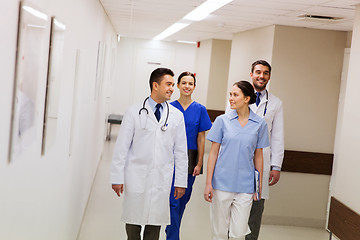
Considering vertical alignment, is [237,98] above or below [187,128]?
above

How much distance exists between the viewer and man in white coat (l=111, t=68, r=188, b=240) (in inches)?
150

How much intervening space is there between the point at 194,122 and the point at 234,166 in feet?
3.15

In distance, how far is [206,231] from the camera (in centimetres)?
575

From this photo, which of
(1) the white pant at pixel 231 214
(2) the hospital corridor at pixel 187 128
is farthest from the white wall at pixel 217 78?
(1) the white pant at pixel 231 214

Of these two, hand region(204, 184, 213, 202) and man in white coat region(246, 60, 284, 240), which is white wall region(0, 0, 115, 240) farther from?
man in white coat region(246, 60, 284, 240)

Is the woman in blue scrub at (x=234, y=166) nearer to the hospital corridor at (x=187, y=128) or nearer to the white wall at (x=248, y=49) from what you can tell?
the hospital corridor at (x=187, y=128)

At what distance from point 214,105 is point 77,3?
7921mm

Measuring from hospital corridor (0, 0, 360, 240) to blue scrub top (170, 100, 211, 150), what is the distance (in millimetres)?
14

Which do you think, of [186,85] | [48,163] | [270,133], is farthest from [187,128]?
[48,163]

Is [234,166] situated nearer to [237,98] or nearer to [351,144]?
[237,98]

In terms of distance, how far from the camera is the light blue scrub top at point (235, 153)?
12.8 feet

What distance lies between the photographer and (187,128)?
477 centimetres

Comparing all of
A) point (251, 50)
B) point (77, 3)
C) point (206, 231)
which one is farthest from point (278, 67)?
point (77, 3)

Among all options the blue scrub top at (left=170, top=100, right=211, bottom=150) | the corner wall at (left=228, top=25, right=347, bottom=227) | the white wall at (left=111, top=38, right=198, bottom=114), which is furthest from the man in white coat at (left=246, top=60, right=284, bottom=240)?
the white wall at (left=111, top=38, right=198, bottom=114)
